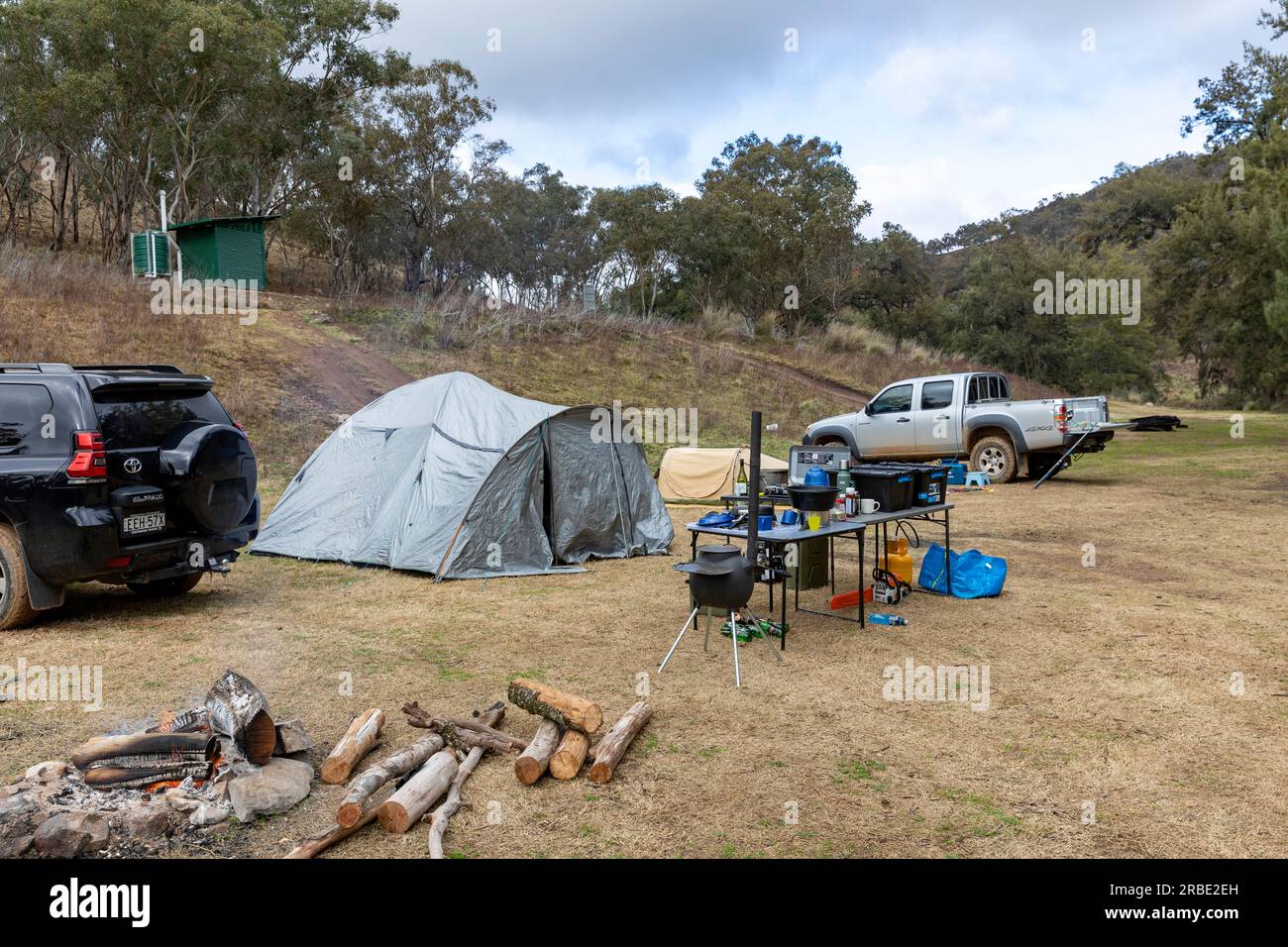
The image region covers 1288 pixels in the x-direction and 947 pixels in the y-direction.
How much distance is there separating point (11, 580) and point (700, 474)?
9647mm

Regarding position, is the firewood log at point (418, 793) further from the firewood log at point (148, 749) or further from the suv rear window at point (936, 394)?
the suv rear window at point (936, 394)

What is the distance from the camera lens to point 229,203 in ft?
105

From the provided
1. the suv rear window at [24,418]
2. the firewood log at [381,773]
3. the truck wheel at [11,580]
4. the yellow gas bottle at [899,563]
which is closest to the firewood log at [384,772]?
the firewood log at [381,773]

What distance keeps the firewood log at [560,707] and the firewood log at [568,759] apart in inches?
4.0

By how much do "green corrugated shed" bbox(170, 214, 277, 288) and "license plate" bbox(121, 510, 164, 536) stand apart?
19668 millimetres

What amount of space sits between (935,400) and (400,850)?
46.7 ft

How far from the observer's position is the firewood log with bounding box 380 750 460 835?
375 cm

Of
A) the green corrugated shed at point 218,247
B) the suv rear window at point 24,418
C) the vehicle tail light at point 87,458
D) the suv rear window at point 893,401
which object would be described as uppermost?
the green corrugated shed at point 218,247

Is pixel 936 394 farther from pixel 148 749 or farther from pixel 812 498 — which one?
pixel 148 749

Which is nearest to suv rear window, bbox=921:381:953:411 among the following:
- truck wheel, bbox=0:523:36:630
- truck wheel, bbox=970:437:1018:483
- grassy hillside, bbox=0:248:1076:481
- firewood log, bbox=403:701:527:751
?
truck wheel, bbox=970:437:1018:483

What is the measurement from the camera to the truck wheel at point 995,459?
51.2ft

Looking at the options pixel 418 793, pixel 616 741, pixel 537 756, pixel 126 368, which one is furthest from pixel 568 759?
pixel 126 368

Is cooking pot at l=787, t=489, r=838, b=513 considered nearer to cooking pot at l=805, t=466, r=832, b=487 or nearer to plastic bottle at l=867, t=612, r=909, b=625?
cooking pot at l=805, t=466, r=832, b=487
